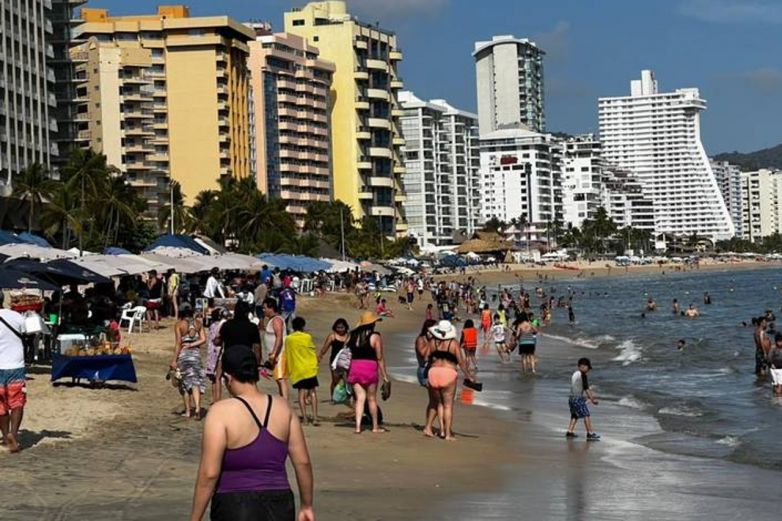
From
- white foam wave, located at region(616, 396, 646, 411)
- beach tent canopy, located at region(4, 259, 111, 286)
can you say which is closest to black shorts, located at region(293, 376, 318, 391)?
beach tent canopy, located at region(4, 259, 111, 286)

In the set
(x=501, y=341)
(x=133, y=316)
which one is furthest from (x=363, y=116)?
(x=133, y=316)

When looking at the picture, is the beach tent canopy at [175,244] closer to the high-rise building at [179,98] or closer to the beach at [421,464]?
the beach at [421,464]

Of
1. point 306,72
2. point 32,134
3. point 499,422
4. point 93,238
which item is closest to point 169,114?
point 306,72

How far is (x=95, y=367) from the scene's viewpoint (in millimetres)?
18531

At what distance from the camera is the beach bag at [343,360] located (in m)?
15.9

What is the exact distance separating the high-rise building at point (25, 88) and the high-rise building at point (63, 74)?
1675mm

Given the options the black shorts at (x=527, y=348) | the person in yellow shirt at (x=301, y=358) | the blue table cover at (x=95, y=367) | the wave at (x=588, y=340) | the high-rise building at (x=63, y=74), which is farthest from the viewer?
the high-rise building at (x=63, y=74)

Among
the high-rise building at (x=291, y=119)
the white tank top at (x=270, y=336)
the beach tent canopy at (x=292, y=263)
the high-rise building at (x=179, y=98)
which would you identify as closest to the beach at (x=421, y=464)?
the white tank top at (x=270, y=336)

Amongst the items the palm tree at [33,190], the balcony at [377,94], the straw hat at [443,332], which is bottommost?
the straw hat at [443,332]

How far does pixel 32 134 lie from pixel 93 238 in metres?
11.2

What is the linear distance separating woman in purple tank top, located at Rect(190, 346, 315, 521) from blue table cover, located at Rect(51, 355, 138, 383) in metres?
12.6

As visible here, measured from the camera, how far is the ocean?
12125 millimetres

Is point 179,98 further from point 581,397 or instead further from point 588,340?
point 581,397

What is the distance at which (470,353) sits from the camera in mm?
27688
